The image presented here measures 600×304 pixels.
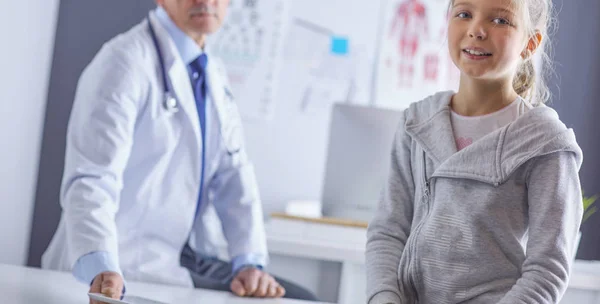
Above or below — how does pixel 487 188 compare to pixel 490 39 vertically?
below

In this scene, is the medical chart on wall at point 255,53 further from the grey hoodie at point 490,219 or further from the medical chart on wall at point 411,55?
the grey hoodie at point 490,219

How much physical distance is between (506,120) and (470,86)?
0.24 feet

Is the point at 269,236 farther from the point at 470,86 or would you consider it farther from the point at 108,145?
the point at 470,86

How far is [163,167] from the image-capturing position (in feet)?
5.39

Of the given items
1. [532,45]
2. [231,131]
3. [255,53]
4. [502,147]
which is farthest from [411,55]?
[502,147]

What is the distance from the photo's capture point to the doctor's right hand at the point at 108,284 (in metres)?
1.16

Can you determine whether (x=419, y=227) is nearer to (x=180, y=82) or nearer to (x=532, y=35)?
(x=532, y=35)

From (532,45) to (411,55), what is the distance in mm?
3057

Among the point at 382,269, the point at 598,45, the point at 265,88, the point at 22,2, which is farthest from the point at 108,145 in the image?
the point at 598,45

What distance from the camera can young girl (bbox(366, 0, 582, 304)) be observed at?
93 cm

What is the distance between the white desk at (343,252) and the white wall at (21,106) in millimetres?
959

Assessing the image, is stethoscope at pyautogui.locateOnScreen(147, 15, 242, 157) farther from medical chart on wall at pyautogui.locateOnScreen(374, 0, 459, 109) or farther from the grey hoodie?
medical chart on wall at pyautogui.locateOnScreen(374, 0, 459, 109)

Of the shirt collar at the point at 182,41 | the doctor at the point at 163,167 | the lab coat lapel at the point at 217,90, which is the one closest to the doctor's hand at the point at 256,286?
the doctor at the point at 163,167

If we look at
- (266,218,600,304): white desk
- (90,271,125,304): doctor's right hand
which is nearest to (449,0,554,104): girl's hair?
(90,271,125,304): doctor's right hand
